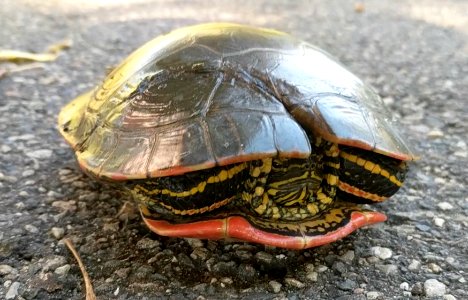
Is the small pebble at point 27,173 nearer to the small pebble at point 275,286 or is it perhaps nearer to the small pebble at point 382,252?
the small pebble at point 275,286

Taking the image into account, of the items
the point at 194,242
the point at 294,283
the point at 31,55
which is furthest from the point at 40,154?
the point at 31,55

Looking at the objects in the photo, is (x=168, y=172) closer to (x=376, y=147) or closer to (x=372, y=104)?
(x=376, y=147)

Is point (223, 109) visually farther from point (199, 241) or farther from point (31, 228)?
point (31, 228)

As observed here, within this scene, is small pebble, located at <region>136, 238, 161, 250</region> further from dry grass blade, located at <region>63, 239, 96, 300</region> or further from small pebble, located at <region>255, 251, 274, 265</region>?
small pebble, located at <region>255, 251, 274, 265</region>

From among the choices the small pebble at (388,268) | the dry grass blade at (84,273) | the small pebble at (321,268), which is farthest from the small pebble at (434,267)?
the dry grass blade at (84,273)

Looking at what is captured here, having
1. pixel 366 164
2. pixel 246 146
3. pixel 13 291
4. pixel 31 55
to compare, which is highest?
pixel 246 146

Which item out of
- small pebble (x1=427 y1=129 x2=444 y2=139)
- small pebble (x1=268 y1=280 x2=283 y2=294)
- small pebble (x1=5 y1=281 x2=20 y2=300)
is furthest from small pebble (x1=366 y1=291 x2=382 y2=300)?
small pebble (x1=427 y1=129 x2=444 y2=139)
